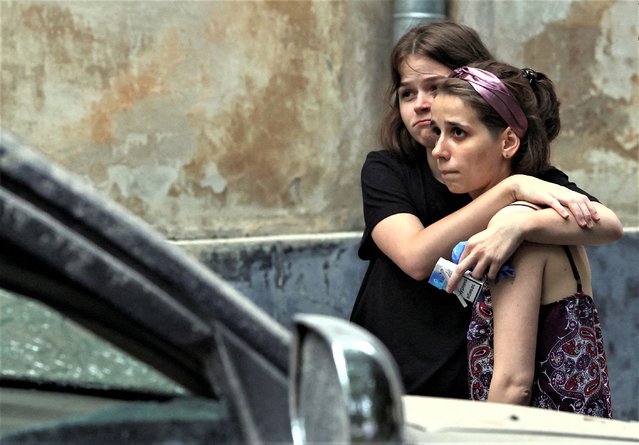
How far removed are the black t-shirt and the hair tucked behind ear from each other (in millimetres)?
104

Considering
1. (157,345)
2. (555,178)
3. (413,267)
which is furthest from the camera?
(555,178)

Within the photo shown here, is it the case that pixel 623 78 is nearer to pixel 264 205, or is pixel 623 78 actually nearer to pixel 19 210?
pixel 264 205

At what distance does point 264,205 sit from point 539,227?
10.2ft

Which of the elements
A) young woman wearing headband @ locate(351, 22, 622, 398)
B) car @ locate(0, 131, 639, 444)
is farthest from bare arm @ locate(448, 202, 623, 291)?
car @ locate(0, 131, 639, 444)

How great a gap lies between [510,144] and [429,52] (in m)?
0.41

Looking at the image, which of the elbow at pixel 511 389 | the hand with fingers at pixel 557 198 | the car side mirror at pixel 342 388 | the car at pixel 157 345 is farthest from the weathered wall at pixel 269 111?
the car side mirror at pixel 342 388

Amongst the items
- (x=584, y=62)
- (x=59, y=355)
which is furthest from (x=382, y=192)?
(x=584, y=62)

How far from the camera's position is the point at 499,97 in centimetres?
308

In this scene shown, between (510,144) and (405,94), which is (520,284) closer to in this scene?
(510,144)

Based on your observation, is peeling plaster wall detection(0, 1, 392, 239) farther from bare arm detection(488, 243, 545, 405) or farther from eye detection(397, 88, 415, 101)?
bare arm detection(488, 243, 545, 405)

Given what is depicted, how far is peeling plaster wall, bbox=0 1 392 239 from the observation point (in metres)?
5.55

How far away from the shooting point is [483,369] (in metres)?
3.02

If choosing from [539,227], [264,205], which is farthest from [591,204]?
[264,205]

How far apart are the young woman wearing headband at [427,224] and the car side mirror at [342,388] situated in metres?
1.37
